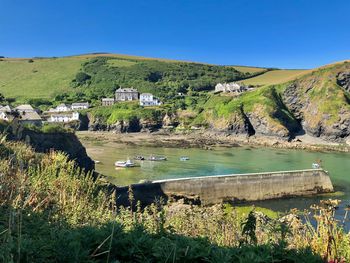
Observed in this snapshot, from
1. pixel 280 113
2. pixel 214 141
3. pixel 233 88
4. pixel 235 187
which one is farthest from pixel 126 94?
pixel 235 187

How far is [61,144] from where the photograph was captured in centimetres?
3584

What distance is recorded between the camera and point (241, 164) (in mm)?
59781

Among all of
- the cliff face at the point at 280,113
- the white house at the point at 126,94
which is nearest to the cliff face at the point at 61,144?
the cliff face at the point at 280,113

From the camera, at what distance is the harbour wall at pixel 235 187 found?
31250 mm

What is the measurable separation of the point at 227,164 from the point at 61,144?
3055 centimetres

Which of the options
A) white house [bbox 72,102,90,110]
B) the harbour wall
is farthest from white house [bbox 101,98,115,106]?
the harbour wall

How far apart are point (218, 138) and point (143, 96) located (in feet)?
154

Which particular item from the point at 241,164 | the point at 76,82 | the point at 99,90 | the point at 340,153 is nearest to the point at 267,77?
Result: the point at 99,90

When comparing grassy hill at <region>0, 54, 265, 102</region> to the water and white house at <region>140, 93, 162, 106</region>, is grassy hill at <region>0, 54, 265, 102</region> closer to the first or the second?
white house at <region>140, 93, 162, 106</region>

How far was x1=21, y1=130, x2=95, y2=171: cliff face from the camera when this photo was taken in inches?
1289

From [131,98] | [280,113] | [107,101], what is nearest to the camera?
[280,113]

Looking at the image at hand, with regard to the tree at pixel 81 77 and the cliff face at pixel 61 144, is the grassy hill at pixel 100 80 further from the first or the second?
the cliff face at pixel 61 144

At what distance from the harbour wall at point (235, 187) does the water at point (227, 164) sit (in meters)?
1.08

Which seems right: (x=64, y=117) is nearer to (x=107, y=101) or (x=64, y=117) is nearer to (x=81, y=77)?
(x=107, y=101)
